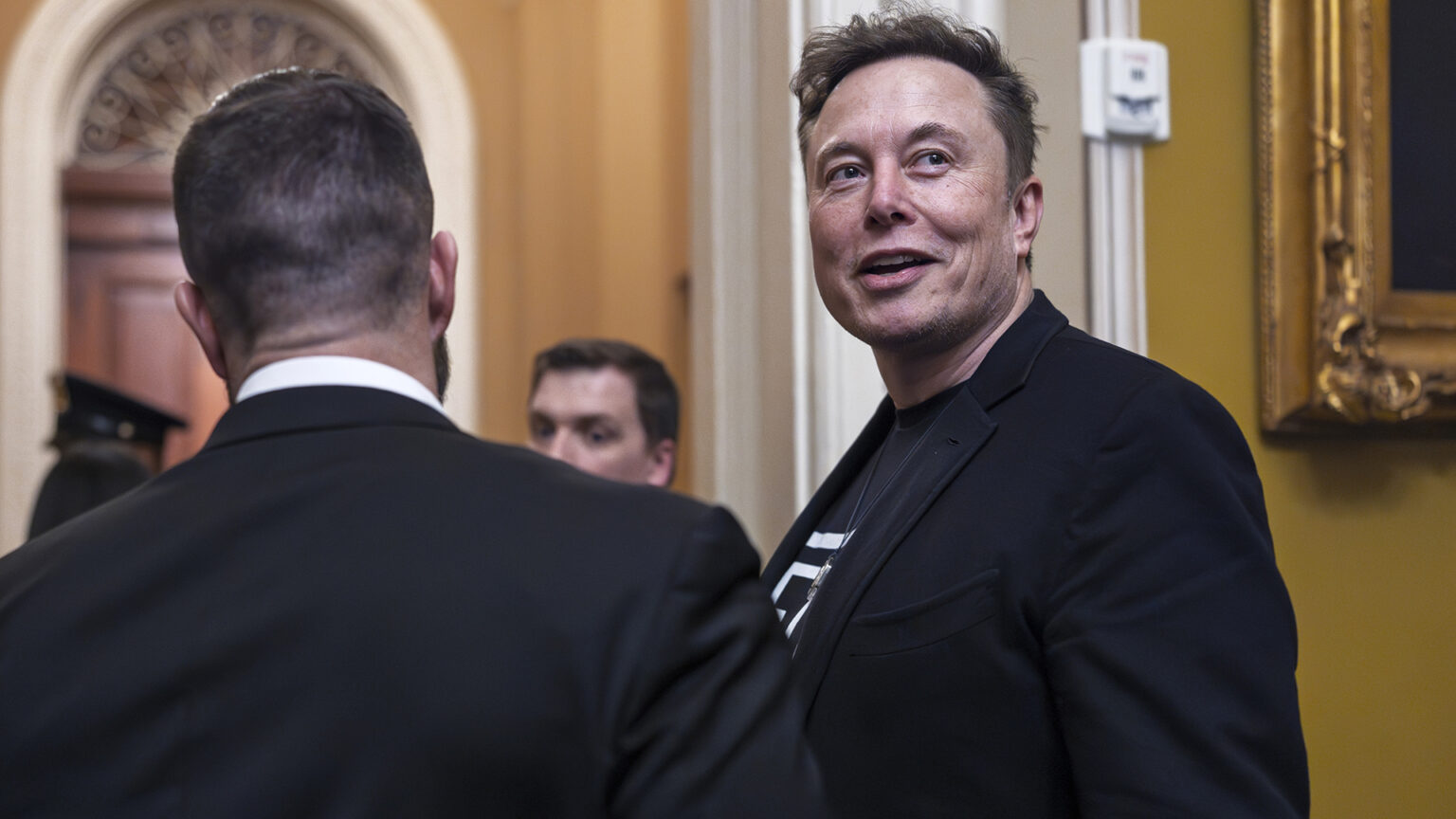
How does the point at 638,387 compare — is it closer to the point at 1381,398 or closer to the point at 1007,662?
the point at 1381,398

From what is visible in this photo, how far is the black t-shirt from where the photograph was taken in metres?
1.39

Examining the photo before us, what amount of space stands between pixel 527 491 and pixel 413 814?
0.69 ft

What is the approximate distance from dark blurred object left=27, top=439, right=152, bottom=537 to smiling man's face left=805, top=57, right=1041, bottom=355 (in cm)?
215

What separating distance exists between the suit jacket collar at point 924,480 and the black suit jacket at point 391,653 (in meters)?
0.39

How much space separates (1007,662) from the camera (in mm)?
1121

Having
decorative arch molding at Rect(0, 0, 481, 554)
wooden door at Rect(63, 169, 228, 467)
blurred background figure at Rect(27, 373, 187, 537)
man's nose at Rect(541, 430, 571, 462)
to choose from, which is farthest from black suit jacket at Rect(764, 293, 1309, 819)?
wooden door at Rect(63, 169, 228, 467)

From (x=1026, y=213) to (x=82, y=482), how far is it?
2.36m

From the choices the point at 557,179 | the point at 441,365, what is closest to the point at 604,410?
the point at 441,365

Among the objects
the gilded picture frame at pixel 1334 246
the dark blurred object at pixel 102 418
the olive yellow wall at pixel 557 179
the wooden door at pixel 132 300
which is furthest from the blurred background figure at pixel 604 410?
the wooden door at pixel 132 300

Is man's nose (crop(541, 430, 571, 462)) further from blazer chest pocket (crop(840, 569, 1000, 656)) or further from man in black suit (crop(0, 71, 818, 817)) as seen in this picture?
man in black suit (crop(0, 71, 818, 817))

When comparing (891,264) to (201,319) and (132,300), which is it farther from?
(132,300)

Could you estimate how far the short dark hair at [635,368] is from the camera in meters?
3.00

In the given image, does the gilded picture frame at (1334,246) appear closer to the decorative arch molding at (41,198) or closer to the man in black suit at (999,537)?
the man in black suit at (999,537)

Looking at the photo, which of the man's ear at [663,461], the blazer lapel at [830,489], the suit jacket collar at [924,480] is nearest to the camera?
the suit jacket collar at [924,480]
